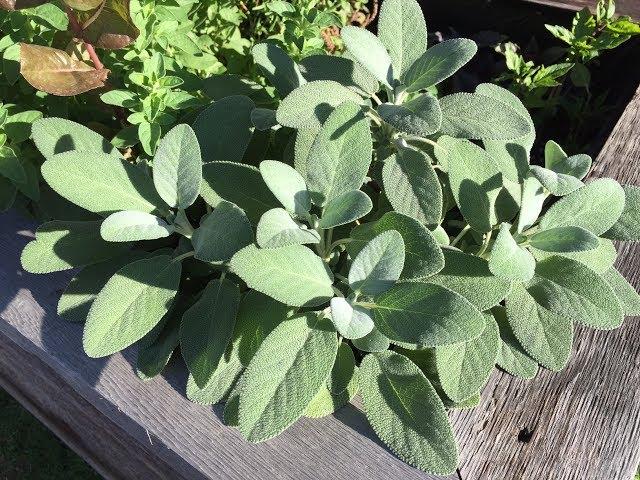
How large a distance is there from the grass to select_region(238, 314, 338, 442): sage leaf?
1173 millimetres

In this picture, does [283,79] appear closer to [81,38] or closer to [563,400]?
[81,38]

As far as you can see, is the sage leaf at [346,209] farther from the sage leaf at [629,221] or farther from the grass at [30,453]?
the grass at [30,453]

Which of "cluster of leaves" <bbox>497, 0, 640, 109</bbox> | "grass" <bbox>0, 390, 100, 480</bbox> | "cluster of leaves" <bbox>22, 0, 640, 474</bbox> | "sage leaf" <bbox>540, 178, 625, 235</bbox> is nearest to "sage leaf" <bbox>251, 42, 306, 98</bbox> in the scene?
"cluster of leaves" <bbox>22, 0, 640, 474</bbox>

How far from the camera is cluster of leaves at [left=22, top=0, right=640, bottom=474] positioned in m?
0.80

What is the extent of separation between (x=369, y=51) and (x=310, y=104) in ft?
0.40

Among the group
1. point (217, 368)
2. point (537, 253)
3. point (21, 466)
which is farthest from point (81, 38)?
point (21, 466)

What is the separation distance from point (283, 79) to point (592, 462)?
755 millimetres

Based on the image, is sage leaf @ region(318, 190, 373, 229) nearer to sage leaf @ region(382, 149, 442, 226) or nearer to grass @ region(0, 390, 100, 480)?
sage leaf @ region(382, 149, 442, 226)

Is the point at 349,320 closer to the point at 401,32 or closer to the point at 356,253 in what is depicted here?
the point at 356,253

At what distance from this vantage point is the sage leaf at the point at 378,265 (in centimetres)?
78

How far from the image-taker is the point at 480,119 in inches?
35.6

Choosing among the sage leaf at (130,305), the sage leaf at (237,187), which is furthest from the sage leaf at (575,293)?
the sage leaf at (130,305)

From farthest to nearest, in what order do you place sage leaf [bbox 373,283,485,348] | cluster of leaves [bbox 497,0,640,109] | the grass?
the grass, cluster of leaves [bbox 497,0,640,109], sage leaf [bbox 373,283,485,348]

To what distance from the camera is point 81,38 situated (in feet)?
3.51
